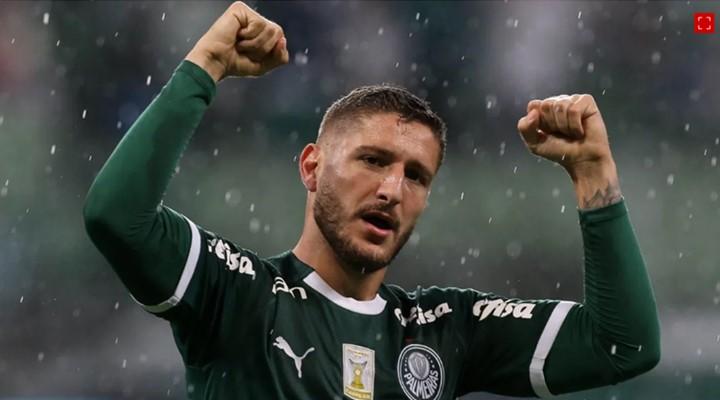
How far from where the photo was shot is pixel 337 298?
2.43 metres

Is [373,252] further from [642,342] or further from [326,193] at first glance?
[642,342]

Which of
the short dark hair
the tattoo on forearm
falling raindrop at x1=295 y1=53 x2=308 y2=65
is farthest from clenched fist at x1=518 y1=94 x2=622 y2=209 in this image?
falling raindrop at x1=295 y1=53 x2=308 y2=65

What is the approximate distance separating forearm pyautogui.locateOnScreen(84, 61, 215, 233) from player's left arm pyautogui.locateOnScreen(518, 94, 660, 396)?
795 millimetres

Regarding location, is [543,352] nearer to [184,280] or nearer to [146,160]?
[184,280]

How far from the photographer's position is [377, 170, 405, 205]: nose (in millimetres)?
2340

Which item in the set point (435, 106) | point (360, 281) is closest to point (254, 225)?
point (435, 106)

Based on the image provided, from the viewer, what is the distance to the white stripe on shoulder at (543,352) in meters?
2.52

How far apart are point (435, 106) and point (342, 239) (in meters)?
5.37

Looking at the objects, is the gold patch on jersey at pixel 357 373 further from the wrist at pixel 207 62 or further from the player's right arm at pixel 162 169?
the wrist at pixel 207 62

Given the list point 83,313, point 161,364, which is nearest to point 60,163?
point 83,313

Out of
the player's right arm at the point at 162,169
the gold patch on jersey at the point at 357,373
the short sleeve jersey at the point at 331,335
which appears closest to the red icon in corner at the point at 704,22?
the short sleeve jersey at the point at 331,335

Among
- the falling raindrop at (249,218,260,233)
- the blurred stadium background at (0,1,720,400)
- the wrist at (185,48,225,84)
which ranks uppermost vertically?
the wrist at (185,48,225,84)

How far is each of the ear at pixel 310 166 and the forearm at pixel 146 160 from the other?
53 centimetres

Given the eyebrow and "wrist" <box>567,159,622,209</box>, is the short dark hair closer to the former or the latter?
the eyebrow
